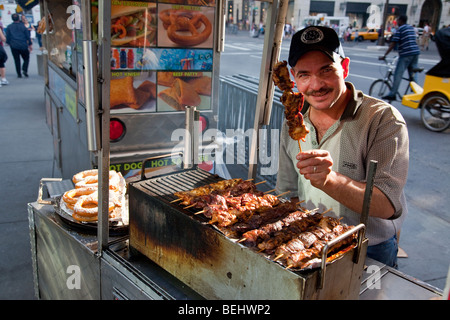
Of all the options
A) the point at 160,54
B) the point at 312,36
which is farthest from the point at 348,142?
the point at 160,54

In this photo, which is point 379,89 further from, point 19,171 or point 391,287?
point 391,287

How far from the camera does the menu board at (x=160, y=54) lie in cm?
396

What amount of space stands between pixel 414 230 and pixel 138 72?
414 centimetres

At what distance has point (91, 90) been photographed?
80.8 inches

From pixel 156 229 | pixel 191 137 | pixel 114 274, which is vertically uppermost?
pixel 191 137

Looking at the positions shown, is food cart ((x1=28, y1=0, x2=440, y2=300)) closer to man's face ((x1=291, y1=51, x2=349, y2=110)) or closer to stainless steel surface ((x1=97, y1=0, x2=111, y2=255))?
stainless steel surface ((x1=97, y1=0, x2=111, y2=255))

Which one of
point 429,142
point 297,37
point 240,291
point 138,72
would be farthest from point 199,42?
point 429,142

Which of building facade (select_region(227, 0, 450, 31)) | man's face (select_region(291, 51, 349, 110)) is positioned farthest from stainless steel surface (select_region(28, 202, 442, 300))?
building facade (select_region(227, 0, 450, 31))

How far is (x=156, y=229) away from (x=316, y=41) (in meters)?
1.43

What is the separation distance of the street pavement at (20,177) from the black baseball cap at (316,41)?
10.5 ft

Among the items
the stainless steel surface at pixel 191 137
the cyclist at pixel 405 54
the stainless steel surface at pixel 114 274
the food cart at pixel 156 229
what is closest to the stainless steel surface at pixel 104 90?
the food cart at pixel 156 229

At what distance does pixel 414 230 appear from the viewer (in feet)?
17.3

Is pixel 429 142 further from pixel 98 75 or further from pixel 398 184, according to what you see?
A: pixel 98 75
